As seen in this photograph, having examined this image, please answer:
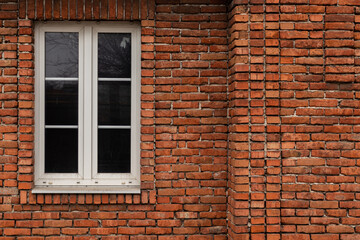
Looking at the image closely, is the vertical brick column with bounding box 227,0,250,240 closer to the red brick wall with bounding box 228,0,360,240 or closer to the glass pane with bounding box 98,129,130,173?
the red brick wall with bounding box 228,0,360,240

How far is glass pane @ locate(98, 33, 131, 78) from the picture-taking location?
13.3 ft

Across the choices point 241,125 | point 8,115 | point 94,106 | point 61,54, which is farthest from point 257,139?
point 8,115

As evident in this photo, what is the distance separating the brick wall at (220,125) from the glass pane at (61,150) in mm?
201

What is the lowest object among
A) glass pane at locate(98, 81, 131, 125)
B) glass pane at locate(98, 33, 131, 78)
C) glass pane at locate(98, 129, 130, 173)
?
glass pane at locate(98, 129, 130, 173)

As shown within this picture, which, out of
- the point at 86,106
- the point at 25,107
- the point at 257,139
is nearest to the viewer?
the point at 257,139

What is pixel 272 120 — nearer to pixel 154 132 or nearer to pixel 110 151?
pixel 154 132

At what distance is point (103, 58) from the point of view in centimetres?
407

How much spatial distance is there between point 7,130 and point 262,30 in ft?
9.38

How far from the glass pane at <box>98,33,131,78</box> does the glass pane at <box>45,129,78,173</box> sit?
2.48 feet

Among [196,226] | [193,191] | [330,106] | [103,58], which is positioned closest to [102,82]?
[103,58]

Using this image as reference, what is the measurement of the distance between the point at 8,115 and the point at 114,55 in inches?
50.9

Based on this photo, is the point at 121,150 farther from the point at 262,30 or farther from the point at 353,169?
the point at 353,169

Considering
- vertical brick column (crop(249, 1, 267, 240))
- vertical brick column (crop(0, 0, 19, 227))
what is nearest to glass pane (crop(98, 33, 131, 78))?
vertical brick column (crop(0, 0, 19, 227))

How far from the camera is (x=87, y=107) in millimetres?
4020
